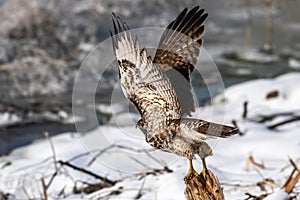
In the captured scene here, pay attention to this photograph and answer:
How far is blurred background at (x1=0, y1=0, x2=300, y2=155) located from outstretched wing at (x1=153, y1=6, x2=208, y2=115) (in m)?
2.27

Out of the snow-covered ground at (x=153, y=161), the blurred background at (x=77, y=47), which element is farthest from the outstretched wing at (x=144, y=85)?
the blurred background at (x=77, y=47)

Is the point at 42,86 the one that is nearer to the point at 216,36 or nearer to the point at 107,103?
the point at 107,103

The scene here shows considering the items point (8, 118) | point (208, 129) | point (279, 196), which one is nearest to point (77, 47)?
point (8, 118)

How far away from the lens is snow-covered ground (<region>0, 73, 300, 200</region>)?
2318 millimetres

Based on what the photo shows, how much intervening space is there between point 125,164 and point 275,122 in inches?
47.8

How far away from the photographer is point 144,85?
1415 mm

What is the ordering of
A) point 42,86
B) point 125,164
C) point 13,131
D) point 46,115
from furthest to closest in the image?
1. point 42,86
2. point 46,115
3. point 13,131
4. point 125,164

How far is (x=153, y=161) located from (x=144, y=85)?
1.38m

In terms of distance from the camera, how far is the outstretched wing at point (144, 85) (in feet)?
4.64

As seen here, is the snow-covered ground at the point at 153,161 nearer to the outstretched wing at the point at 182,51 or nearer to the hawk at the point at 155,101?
the outstretched wing at the point at 182,51

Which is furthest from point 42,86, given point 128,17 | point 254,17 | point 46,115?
point 254,17

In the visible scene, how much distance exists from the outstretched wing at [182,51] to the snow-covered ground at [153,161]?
0.43 meters

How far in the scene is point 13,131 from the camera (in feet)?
13.1

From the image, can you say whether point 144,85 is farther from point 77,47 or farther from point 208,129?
point 77,47
